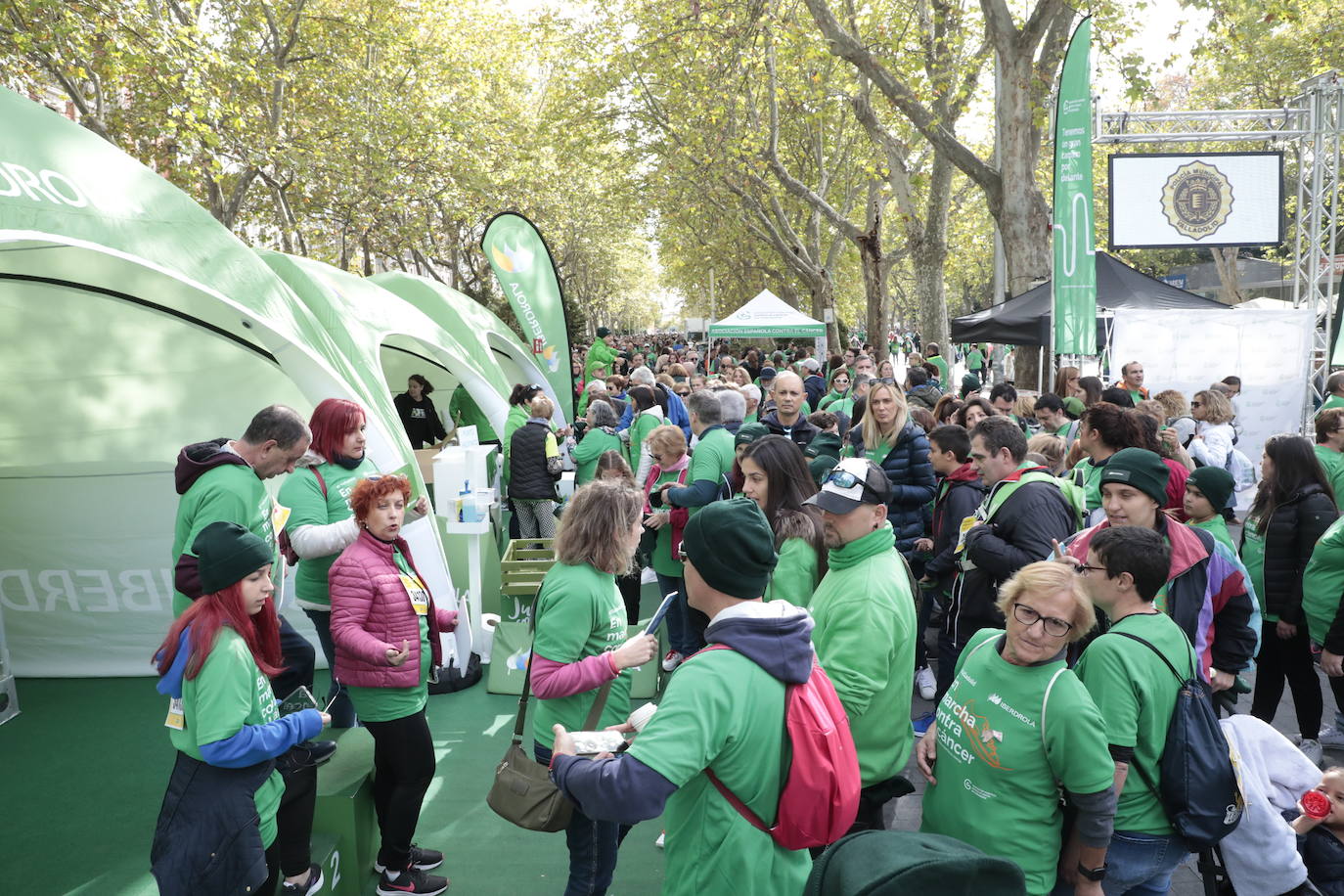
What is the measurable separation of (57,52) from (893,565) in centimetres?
1231

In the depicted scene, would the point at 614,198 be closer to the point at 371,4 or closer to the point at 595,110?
the point at 595,110

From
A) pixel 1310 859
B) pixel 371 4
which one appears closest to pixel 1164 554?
pixel 1310 859

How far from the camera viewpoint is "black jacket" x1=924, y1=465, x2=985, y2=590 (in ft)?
16.6

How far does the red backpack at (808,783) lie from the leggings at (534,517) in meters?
6.25

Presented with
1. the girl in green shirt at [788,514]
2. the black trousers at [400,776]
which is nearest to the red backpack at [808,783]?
the girl in green shirt at [788,514]

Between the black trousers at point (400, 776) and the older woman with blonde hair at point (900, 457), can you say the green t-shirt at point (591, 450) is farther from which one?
the black trousers at point (400, 776)

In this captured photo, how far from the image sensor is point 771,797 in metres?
2.00

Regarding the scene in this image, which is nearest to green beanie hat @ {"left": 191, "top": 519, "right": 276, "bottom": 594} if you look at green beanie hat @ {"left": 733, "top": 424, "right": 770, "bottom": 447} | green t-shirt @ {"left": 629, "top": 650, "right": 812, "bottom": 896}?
green t-shirt @ {"left": 629, "top": 650, "right": 812, "bottom": 896}

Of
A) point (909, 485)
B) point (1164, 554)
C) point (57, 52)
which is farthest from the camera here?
point (57, 52)

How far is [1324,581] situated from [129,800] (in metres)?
6.07

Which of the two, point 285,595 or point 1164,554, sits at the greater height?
point 1164,554

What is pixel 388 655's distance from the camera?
3471 mm

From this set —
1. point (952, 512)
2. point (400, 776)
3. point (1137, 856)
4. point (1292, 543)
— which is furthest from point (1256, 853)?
point (400, 776)

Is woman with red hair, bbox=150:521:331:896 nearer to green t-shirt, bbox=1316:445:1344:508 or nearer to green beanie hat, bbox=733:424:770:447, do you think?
green beanie hat, bbox=733:424:770:447
